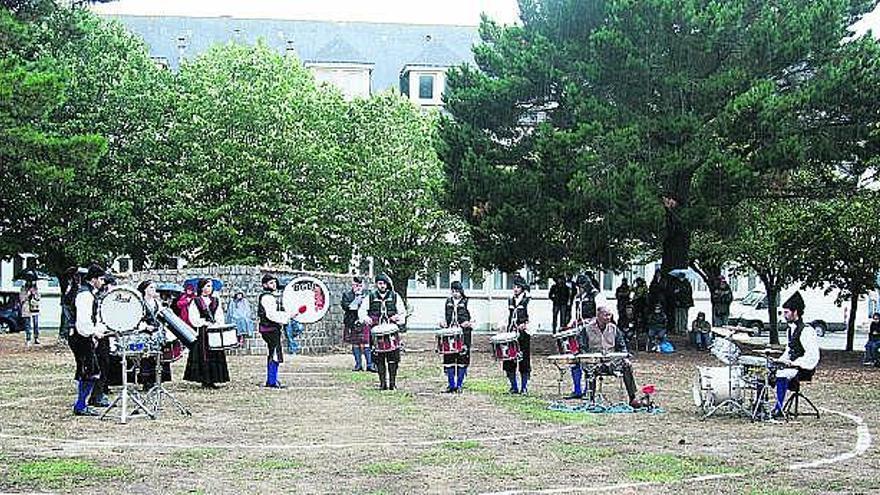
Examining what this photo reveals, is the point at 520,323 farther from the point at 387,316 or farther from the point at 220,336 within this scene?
the point at 220,336

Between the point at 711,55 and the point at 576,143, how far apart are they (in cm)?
376

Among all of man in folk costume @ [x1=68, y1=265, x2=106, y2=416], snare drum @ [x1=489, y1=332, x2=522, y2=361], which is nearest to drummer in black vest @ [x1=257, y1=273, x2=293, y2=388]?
snare drum @ [x1=489, y1=332, x2=522, y2=361]

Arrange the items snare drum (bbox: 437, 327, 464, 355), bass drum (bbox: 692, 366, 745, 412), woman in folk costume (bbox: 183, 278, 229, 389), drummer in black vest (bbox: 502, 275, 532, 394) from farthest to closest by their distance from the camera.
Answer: woman in folk costume (bbox: 183, 278, 229, 389) < snare drum (bbox: 437, 327, 464, 355) < drummer in black vest (bbox: 502, 275, 532, 394) < bass drum (bbox: 692, 366, 745, 412)

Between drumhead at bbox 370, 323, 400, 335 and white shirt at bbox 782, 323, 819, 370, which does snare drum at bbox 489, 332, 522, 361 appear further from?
white shirt at bbox 782, 323, 819, 370

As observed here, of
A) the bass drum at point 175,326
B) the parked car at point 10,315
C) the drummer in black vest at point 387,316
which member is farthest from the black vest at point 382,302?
the parked car at point 10,315

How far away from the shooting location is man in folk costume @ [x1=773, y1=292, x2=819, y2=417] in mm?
15453

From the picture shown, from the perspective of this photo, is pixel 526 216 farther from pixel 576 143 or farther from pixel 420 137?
pixel 420 137

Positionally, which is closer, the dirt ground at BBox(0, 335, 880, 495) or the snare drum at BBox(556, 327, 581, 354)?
the dirt ground at BBox(0, 335, 880, 495)

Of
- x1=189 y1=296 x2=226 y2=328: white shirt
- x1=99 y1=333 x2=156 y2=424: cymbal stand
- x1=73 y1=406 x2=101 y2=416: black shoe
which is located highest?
x1=189 y1=296 x2=226 y2=328: white shirt

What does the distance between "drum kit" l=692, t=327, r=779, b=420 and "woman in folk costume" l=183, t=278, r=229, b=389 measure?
7707 millimetres

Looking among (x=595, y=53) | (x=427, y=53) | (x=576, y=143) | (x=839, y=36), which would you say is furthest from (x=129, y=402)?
(x=427, y=53)

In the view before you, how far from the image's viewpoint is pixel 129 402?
674 inches

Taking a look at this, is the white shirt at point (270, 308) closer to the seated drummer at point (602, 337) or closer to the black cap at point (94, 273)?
the black cap at point (94, 273)

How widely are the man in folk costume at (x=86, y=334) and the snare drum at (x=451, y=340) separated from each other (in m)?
5.39
